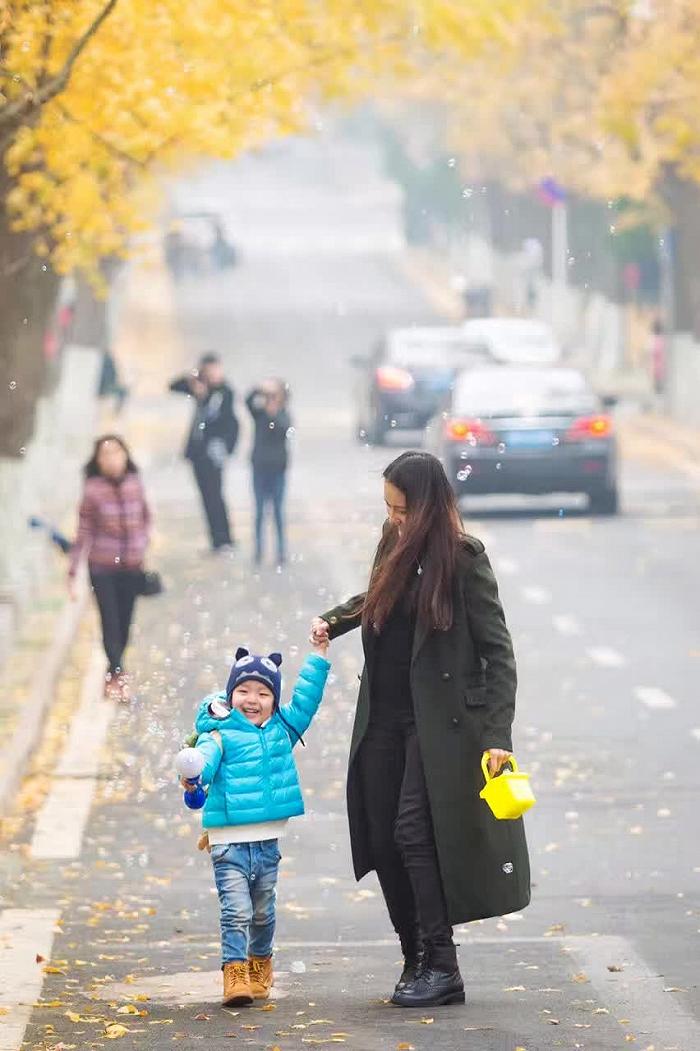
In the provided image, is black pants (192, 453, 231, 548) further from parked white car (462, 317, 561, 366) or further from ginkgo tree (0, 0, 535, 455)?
parked white car (462, 317, 561, 366)

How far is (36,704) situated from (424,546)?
813 centimetres

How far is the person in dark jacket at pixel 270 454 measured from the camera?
25.1 metres

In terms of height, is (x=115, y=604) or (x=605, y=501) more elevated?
(x=115, y=604)

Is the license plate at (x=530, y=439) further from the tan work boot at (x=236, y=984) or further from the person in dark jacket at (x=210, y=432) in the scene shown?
the tan work boot at (x=236, y=984)

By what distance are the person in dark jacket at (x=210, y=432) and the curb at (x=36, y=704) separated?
3563 millimetres

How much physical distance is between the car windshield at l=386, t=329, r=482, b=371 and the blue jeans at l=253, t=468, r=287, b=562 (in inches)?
533

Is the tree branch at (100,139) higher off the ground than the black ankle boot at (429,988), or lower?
higher

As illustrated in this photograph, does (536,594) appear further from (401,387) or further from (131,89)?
(401,387)

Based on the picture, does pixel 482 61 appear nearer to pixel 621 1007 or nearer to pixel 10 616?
pixel 10 616

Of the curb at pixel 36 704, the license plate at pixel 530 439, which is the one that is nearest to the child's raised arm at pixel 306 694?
the curb at pixel 36 704

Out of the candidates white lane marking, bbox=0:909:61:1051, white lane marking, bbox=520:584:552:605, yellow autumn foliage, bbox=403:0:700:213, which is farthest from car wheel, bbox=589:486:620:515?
white lane marking, bbox=0:909:61:1051

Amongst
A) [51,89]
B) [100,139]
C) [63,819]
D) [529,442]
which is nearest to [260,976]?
[63,819]

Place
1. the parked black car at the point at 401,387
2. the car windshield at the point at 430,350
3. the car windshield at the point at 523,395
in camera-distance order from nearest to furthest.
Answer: the car windshield at the point at 523,395 < the parked black car at the point at 401,387 < the car windshield at the point at 430,350

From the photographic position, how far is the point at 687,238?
142 feet
